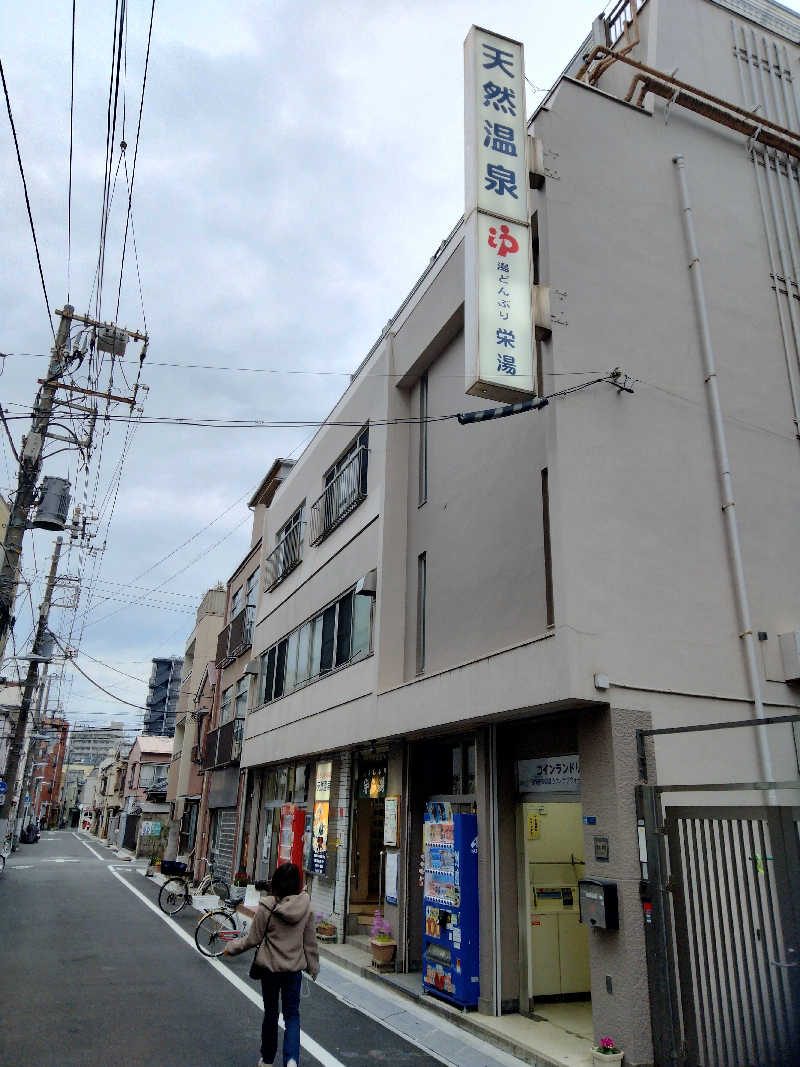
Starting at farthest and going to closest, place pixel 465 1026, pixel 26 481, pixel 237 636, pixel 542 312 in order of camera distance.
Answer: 1. pixel 237 636
2. pixel 26 481
3. pixel 542 312
4. pixel 465 1026

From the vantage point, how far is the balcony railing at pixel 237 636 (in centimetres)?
2535

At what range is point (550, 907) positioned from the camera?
9734mm

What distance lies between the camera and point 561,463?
8.61 m

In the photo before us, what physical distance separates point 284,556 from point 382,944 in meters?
12.0

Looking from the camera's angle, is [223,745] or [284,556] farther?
[223,745]

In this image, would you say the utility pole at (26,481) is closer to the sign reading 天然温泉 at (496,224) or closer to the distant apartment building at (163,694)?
the sign reading 天然温泉 at (496,224)

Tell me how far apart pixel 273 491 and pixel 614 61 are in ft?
59.8

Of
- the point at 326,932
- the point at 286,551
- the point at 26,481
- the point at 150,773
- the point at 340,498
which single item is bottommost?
the point at 326,932

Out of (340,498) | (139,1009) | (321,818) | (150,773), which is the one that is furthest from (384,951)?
(150,773)

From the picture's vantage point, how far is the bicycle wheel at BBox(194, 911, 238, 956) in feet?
41.2

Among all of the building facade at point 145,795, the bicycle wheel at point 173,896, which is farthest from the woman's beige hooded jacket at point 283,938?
the building facade at point 145,795

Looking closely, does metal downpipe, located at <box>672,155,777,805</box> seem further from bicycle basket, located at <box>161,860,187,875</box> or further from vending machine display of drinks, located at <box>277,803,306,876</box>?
bicycle basket, located at <box>161,860,187,875</box>

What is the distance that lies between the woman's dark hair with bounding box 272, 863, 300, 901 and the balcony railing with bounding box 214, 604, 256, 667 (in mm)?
18715

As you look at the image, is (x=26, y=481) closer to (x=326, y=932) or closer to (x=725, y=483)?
(x=326, y=932)
